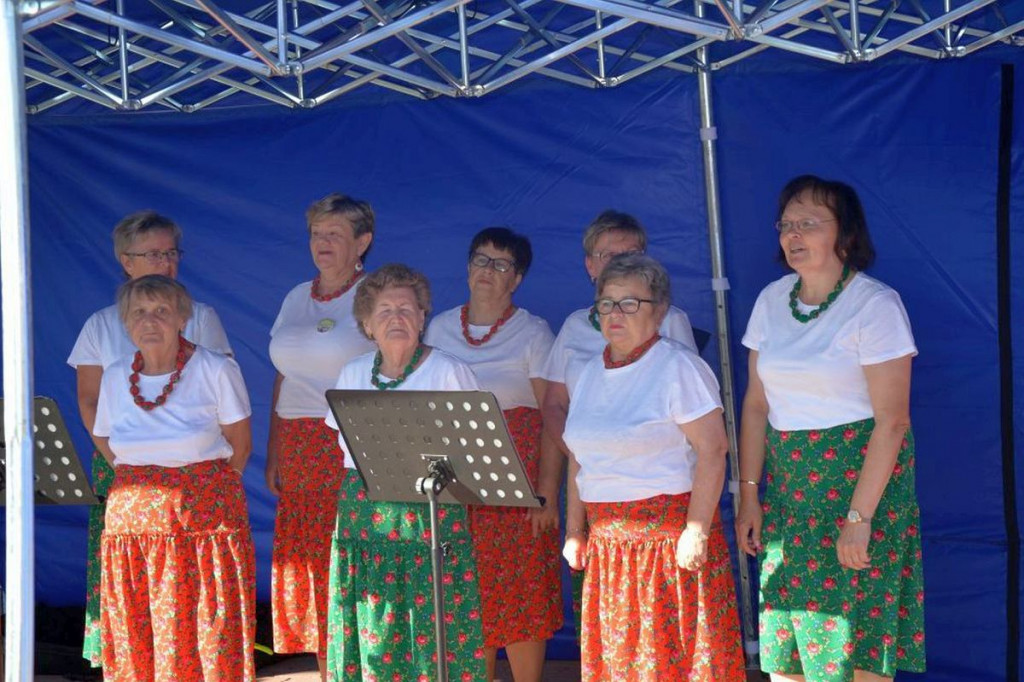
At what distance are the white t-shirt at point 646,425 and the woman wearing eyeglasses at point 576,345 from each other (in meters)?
0.61

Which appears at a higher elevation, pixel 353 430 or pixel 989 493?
pixel 353 430

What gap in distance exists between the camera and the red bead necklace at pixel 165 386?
13.5 ft

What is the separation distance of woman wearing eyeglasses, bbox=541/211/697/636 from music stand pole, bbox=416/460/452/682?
0.98m

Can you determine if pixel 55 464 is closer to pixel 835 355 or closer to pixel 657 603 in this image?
pixel 657 603

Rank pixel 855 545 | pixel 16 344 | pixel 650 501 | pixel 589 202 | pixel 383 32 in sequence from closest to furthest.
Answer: pixel 16 344 → pixel 855 545 → pixel 650 501 → pixel 383 32 → pixel 589 202

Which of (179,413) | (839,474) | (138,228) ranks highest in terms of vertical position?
(138,228)

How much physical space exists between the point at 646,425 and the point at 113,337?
1977 mm

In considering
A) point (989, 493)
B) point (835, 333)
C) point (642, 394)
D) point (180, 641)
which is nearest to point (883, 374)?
point (835, 333)

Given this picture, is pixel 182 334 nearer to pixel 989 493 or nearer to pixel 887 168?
pixel 887 168

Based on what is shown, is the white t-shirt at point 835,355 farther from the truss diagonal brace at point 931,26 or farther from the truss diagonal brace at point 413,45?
the truss diagonal brace at point 413,45

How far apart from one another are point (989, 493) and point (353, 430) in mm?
2363

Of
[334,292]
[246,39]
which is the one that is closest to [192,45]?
[246,39]

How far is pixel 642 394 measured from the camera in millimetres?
3725

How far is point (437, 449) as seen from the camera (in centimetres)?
348
